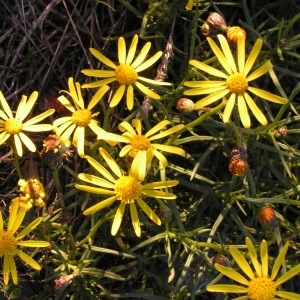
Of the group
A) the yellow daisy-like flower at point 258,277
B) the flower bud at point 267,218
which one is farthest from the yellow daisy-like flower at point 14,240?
the flower bud at point 267,218

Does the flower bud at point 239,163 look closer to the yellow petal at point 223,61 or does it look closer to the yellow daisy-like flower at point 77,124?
the yellow petal at point 223,61

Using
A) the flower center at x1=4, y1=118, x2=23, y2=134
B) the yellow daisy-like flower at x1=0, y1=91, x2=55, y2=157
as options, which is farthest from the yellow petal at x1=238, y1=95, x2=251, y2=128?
the flower center at x1=4, y1=118, x2=23, y2=134

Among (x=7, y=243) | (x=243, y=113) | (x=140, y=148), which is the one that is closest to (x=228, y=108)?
(x=243, y=113)

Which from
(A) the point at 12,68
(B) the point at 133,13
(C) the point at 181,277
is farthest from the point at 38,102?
(C) the point at 181,277

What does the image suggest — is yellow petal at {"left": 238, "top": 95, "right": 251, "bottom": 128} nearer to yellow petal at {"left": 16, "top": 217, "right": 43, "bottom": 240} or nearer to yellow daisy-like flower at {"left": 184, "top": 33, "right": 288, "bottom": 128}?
yellow daisy-like flower at {"left": 184, "top": 33, "right": 288, "bottom": 128}

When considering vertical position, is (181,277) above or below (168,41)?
below

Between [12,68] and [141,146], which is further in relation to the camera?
[12,68]

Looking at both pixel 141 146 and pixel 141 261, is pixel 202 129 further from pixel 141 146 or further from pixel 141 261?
pixel 141 261
